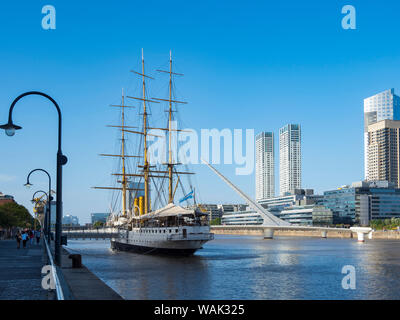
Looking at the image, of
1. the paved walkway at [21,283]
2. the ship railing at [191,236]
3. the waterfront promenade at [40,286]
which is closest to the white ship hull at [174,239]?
the ship railing at [191,236]

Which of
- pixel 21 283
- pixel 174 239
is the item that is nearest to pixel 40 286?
pixel 21 283

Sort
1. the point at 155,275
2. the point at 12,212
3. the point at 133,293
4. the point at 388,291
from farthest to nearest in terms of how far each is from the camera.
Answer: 1. the point at 12,212
2. the point at 155,275
3. the point at 388,291
4. the point at 133,293

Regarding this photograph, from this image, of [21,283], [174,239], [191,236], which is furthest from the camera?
[174,239]

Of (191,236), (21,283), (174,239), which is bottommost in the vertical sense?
(174,239)

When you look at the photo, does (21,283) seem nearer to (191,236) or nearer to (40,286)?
(40,286)

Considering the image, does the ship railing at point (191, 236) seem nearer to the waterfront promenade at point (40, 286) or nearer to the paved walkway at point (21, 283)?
the paved walkway at point (21, 283)

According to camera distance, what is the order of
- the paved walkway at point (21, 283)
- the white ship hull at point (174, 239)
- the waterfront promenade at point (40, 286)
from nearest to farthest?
the paved walkway at point (21, 283) < the waterfront promenade at point (40, 286) < the white ship hull at point (174, 239)

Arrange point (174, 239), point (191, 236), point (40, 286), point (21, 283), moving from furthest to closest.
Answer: point (174, 239)
point (191, 236)
point (21, 283)
point (40, 286)

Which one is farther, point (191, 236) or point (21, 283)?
point (191, 236)

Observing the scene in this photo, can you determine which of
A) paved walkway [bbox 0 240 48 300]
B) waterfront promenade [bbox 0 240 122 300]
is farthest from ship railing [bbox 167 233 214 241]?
waterfront promenade [bbox 0 240 122 300]

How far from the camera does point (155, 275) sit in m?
45.2
